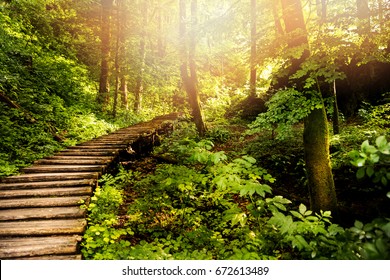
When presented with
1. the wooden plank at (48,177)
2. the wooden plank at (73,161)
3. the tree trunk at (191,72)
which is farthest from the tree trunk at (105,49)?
the wooden plank at (48,177)

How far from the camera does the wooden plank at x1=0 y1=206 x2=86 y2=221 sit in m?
4.22

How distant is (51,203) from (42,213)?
295mm

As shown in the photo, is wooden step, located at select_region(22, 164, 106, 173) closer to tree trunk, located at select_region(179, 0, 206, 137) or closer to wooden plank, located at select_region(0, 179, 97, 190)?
wooden plank, located at select_region(0, 179, 97, 190)

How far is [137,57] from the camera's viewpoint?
17.4 m

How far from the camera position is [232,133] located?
13.2 m

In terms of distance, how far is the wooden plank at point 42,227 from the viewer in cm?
382

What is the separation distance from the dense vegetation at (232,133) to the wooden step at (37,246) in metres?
0.25

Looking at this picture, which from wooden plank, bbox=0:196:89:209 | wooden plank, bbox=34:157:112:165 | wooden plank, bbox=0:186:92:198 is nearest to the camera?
wooden plank, bbox=0:196:89:209

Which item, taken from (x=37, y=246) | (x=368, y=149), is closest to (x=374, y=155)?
(x=368, y=149)

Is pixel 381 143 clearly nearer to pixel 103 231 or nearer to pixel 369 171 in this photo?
pixel 369 171

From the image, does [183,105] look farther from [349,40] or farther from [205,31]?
[349,40]

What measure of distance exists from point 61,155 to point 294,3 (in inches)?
272

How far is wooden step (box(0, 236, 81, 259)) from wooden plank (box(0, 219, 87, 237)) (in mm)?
105

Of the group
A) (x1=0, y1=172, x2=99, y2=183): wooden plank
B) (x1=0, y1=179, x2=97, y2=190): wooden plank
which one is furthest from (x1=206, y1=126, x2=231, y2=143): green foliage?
(x1=0, y1=179, x2=97, y2=190): wooden plank
